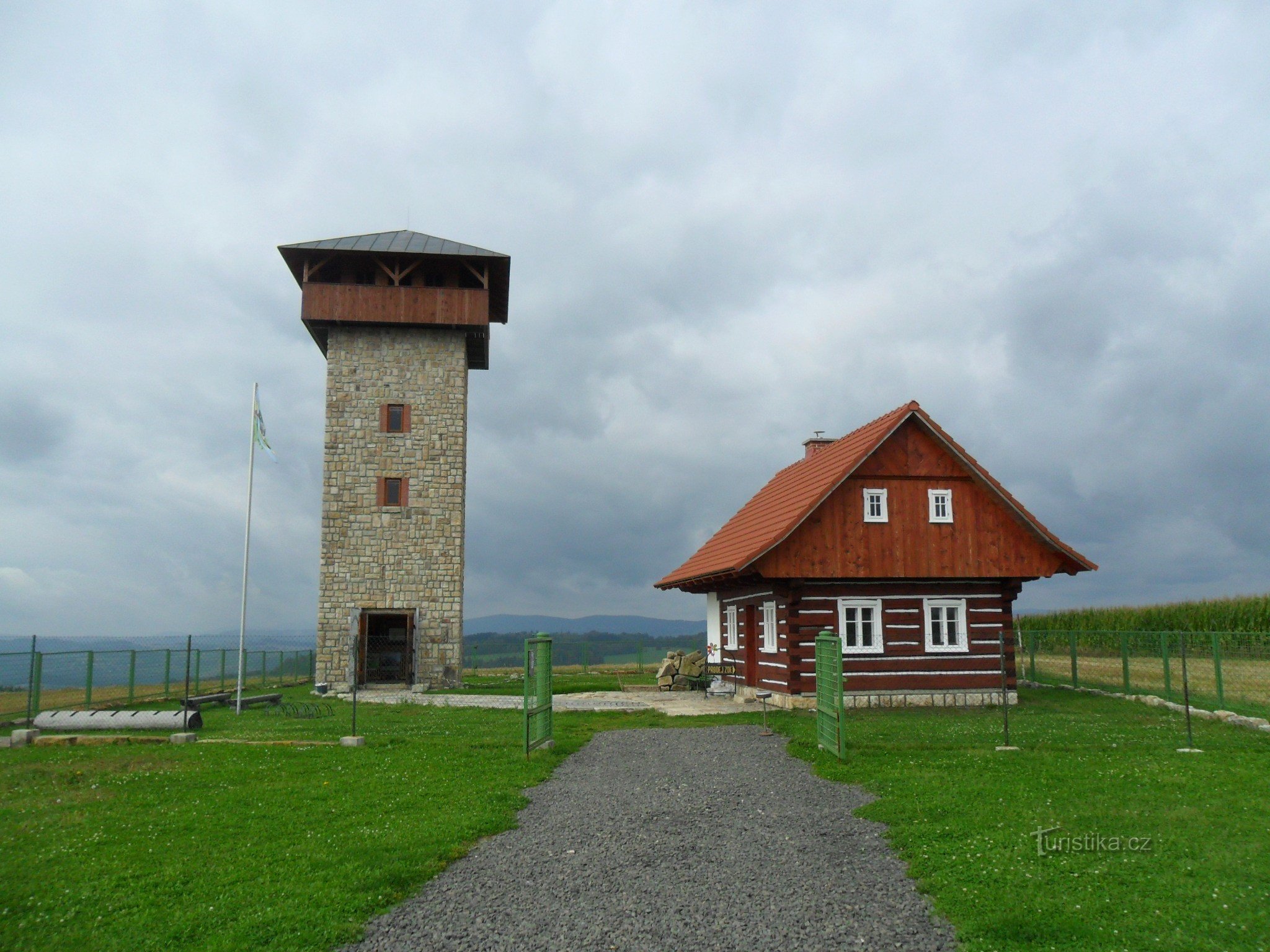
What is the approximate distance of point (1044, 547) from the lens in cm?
2388

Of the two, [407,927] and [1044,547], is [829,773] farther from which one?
[1044,547]

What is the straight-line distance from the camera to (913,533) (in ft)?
76.4

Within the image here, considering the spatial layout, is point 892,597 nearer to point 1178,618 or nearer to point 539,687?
point 539,687

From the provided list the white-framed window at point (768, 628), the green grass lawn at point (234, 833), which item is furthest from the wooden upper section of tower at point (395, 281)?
the green grass lawn at point (234, 833)

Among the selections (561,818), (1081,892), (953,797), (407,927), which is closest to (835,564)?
(953,797)

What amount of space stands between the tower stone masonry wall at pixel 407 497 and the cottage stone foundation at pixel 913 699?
14.5m

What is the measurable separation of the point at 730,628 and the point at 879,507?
8.84 metres

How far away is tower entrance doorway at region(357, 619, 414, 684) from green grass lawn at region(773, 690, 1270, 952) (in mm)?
19660

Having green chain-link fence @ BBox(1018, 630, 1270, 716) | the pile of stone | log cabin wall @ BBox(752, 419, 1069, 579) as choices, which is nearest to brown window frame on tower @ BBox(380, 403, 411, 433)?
the pile of stone

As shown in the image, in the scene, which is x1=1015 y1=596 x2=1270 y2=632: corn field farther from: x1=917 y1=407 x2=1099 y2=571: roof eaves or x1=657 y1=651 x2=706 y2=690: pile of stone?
x1=657 y1=651 x2=706 y2=690: pile of stone

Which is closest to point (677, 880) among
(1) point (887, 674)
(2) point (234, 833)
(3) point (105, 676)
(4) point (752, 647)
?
(2) point (234, 833)

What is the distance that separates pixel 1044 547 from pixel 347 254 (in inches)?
1040

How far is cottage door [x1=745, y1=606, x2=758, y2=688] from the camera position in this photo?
86.0 ft
